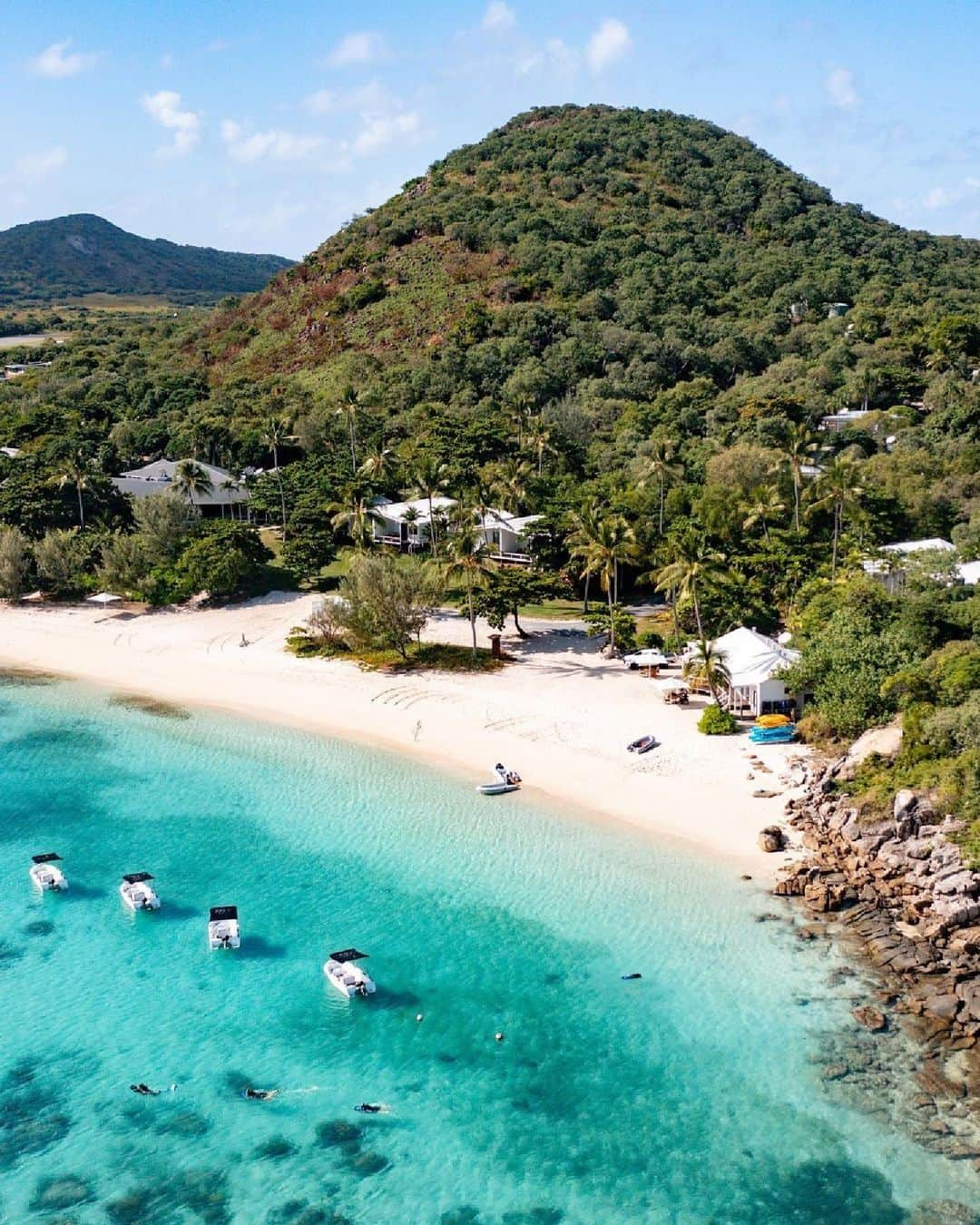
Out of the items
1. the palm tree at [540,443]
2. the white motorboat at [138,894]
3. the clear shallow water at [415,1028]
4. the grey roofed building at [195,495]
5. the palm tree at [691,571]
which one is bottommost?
the clear shallow water at [415,1028]

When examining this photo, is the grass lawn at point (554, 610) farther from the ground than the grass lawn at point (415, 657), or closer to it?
farther from the ground

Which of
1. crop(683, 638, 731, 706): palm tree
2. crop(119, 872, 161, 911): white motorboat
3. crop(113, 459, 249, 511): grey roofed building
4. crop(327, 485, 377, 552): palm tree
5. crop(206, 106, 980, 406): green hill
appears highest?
crop(206, 106, 980, 406): green hill

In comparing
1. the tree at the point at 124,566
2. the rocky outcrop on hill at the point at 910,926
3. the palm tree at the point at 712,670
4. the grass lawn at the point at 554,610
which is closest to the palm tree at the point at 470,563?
the grass lawn at the point at 554,610

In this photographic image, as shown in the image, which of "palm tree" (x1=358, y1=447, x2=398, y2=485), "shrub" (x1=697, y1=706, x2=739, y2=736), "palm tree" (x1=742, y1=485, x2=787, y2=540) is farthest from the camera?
"palm tree" (x1=358, y1=447, x2=398, y2=485)

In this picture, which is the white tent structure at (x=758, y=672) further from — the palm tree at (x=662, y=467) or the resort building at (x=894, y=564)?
the palm tree at (x=662, y=467)

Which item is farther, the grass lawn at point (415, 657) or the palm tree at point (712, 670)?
the grass lawn at point (415, 657)

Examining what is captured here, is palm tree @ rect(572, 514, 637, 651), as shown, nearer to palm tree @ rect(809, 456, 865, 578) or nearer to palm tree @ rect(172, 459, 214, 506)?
palm tree @ rect(809, 456, 865, 578)

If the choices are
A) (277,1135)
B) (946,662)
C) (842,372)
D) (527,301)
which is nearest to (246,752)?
(277,1135)

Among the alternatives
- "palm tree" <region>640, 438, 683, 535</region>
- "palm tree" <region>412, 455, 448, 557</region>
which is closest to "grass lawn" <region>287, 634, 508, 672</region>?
"palm tree" <region>412, 455, 448, 557</region>
